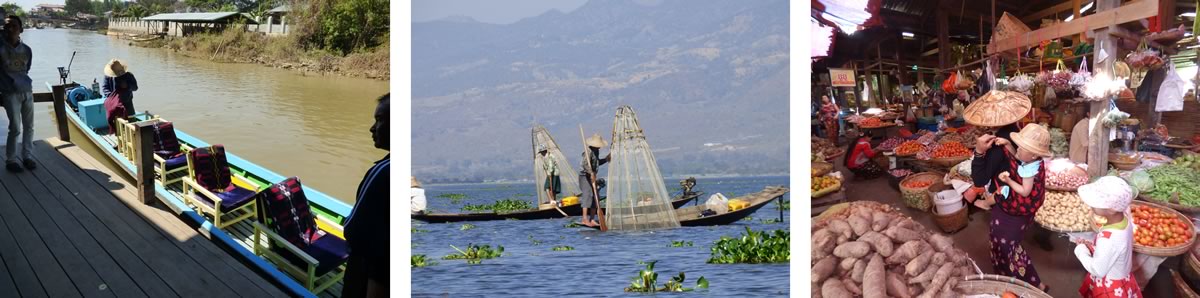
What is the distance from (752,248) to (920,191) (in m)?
0.83

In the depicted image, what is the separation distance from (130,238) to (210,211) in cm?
33

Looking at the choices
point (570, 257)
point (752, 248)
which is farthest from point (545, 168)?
point (752, 248)

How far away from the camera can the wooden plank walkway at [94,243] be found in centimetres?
301

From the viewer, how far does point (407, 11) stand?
330 cm

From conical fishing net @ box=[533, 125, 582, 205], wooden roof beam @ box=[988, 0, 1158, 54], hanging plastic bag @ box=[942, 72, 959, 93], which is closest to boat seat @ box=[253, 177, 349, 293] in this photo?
conical fishing net @ box=[533, 125, 582, 205]

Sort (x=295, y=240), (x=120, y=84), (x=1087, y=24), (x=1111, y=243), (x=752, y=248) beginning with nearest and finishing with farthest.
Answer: (x=1111, y=243), (x=1087, y=24), (x=120, y=84), (x=295, y=240), (x=752, y=248)

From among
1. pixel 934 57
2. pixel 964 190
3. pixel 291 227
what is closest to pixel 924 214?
pixel 964 190

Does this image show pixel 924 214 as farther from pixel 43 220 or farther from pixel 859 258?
pixel 43 220

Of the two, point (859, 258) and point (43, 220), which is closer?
point (43, 220)

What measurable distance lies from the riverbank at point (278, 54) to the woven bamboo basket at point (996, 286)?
2906 millimetres

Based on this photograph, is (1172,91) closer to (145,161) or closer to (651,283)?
(651,283)

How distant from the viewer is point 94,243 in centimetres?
313

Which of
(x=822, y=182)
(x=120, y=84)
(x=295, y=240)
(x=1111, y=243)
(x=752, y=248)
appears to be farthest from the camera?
(x=752, y=248)

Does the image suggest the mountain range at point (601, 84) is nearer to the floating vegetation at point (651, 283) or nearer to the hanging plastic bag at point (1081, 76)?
the floating vegetation at point (651, 283)
